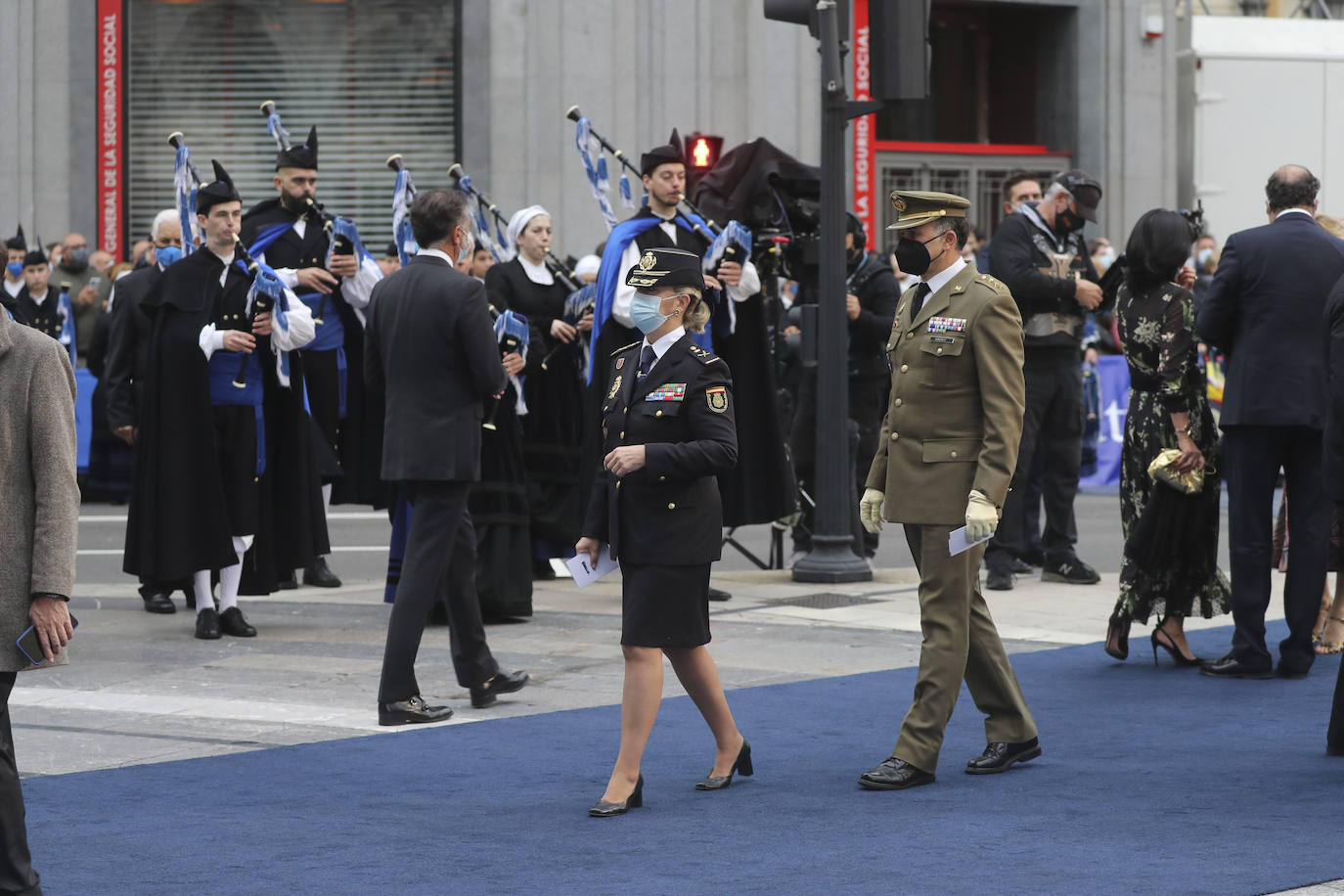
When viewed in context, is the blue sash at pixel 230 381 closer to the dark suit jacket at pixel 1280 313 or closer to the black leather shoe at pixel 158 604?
the black leather shoe at pixel 158 604

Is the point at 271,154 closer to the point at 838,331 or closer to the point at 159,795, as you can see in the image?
the point at 838,331

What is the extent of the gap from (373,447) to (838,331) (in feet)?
8.76

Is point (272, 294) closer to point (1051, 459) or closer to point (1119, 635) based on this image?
point (1119, 635)

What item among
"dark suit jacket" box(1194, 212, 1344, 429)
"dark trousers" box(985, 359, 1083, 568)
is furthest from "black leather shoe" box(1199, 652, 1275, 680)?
"dark trousers" box(985, 359, 1083, 568)

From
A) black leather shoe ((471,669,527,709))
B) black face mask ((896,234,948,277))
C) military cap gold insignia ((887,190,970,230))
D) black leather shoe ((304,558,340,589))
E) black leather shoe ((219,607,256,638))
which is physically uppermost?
military cap gold insignia ((887,190,970,230))

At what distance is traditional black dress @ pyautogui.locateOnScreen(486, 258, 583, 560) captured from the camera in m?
10.8

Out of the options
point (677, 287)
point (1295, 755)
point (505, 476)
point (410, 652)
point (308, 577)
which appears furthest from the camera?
point (308, 577)

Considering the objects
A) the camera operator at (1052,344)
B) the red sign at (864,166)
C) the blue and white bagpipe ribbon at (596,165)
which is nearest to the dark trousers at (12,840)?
the blue and white bagpipe ribbon at (596,165)

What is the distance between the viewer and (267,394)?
988 centimetres

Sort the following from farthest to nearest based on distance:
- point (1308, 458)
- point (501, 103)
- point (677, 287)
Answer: point (501, 103), point (1308, 458), point (677, 287)

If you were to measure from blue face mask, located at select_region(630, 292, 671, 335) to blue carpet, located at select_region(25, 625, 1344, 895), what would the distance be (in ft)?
4.89

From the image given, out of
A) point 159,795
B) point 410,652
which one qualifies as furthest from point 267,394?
point 159,795

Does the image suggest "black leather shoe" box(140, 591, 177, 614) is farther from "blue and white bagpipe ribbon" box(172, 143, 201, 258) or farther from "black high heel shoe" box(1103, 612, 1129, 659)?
"black high heel shoe" box(1103, 612, 1129, 659)

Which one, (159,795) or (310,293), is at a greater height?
(310,293)
